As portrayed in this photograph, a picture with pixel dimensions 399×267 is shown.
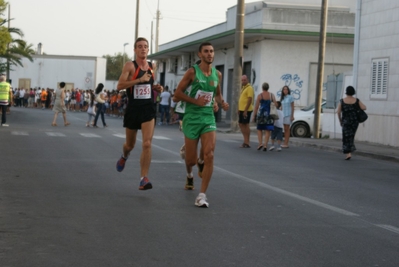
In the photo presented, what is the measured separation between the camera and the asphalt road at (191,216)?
6652 millimetres

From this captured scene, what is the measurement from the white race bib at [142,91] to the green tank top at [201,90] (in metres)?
0.98

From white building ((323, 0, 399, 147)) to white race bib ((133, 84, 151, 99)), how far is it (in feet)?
46.4

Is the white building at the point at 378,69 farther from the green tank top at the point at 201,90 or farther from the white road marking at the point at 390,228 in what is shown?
the white road marking at the point at 390,228

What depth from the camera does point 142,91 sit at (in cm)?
1090

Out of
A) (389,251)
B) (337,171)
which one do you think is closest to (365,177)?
(337,171)

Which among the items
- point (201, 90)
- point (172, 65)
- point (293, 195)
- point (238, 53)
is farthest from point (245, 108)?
point (172, 65)

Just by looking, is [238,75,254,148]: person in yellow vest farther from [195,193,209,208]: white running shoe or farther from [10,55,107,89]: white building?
[10,55,107,89]: white building

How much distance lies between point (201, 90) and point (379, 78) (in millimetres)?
17019

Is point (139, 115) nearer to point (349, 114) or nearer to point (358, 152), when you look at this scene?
point (349, 114)

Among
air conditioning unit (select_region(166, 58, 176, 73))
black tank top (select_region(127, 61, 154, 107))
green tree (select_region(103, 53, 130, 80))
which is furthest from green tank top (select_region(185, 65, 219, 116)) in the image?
green tree (select_region(103, 53, 130, 80))

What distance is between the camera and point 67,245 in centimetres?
690

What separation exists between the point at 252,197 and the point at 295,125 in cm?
2005

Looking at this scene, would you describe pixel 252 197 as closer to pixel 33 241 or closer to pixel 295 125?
pixel 33 241

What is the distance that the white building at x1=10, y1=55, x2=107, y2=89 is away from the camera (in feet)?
258
